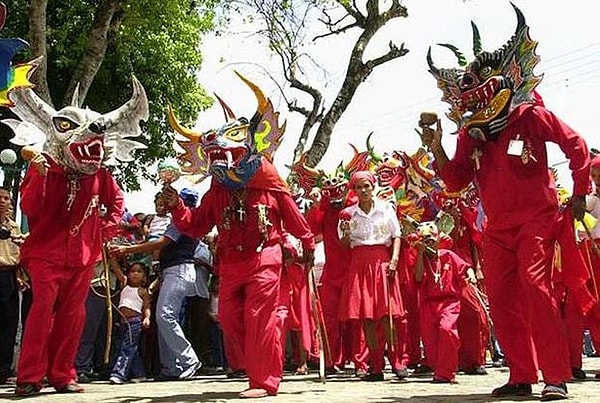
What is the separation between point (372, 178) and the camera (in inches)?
308

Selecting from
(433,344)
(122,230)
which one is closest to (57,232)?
(122,230)

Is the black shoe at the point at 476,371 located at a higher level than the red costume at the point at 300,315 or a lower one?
lower

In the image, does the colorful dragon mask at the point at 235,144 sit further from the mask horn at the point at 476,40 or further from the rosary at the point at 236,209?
the mask horn at the point at 476,40

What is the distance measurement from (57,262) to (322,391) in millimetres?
2225

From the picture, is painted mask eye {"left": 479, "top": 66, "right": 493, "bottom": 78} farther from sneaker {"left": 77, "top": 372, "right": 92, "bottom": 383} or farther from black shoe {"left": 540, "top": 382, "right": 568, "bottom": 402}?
sneaker {"left": 77, "top": 372, "right": 92, "bottom": 383}

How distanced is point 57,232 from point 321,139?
34.1 ft

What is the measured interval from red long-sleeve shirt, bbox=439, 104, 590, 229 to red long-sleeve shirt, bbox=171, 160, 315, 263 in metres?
1.52

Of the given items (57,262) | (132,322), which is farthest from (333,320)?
(57,262)

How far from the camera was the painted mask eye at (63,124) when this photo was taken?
6582mm

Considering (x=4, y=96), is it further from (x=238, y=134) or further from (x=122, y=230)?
(x=122, y=230)

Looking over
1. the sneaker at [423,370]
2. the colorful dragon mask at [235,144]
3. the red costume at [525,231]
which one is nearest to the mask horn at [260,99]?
the colorful dragon mask at [235,144]

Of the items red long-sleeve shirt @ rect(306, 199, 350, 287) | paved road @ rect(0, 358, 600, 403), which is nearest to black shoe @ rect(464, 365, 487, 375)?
paved road @ rect(0, 358, 600, 403)

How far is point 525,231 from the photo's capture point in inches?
207

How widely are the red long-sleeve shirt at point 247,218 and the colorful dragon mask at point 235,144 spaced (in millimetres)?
104
